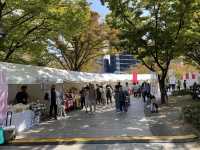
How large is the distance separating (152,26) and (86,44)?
14659 millimetres

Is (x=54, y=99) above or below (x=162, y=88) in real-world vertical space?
below

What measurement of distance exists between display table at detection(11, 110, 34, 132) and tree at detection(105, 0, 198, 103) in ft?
38.4

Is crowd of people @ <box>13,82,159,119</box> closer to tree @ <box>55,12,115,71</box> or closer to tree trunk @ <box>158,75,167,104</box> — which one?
tree trunk @ <box>158,75,167,104</box>

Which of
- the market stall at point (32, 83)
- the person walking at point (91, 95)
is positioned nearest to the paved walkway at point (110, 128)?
the market stall at point (32, 83)

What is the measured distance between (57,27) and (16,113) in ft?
29.1

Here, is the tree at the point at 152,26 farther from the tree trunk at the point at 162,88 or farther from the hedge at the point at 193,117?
the hedge at the point at 193,117

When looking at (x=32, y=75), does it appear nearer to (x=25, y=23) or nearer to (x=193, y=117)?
(x=25, y=23)

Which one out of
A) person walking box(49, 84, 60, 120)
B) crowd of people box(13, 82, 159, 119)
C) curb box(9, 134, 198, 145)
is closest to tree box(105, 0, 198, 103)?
crowd of people box(13, 82, 159, 119)

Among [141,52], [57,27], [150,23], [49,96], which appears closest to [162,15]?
[150,23]

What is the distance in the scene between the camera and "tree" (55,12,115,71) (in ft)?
134

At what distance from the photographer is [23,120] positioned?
17.1 metres

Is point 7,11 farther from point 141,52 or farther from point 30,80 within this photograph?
point 141,52

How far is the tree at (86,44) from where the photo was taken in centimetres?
4081

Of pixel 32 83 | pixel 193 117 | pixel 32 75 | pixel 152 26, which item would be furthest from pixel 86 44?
pixel 193 117
